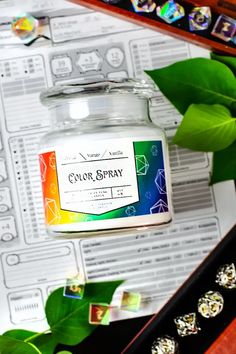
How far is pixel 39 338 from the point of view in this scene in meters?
0.69

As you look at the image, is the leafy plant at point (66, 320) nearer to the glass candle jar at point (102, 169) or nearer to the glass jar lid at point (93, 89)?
the glass candle jar at point (102, 169)

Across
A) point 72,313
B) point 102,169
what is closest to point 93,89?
point 102,169

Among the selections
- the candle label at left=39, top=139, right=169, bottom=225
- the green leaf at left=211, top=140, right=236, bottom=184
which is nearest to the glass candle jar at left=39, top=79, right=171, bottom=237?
the candle label at left=39, top=139, right=169, bottom=225

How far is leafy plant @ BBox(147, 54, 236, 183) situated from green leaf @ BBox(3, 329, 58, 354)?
296 mm

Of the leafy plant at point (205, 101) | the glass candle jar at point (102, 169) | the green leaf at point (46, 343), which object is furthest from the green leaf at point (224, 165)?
the green leaf at point (46, 343)

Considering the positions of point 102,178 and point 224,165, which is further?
point 224,165

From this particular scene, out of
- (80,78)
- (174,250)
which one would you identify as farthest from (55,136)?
(174,250)

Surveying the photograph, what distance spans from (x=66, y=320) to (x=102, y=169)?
229 mm

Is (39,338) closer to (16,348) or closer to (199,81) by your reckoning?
(16,348)

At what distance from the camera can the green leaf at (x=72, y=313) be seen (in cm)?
68

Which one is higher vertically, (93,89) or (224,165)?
(93,89)

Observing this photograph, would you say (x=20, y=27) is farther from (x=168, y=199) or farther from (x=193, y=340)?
(x=193, y=340)

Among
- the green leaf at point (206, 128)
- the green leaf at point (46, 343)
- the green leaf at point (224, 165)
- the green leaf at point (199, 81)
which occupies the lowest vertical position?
the green leaf at point (46, 343)

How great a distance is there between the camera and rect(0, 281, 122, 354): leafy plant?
26.7 inches
